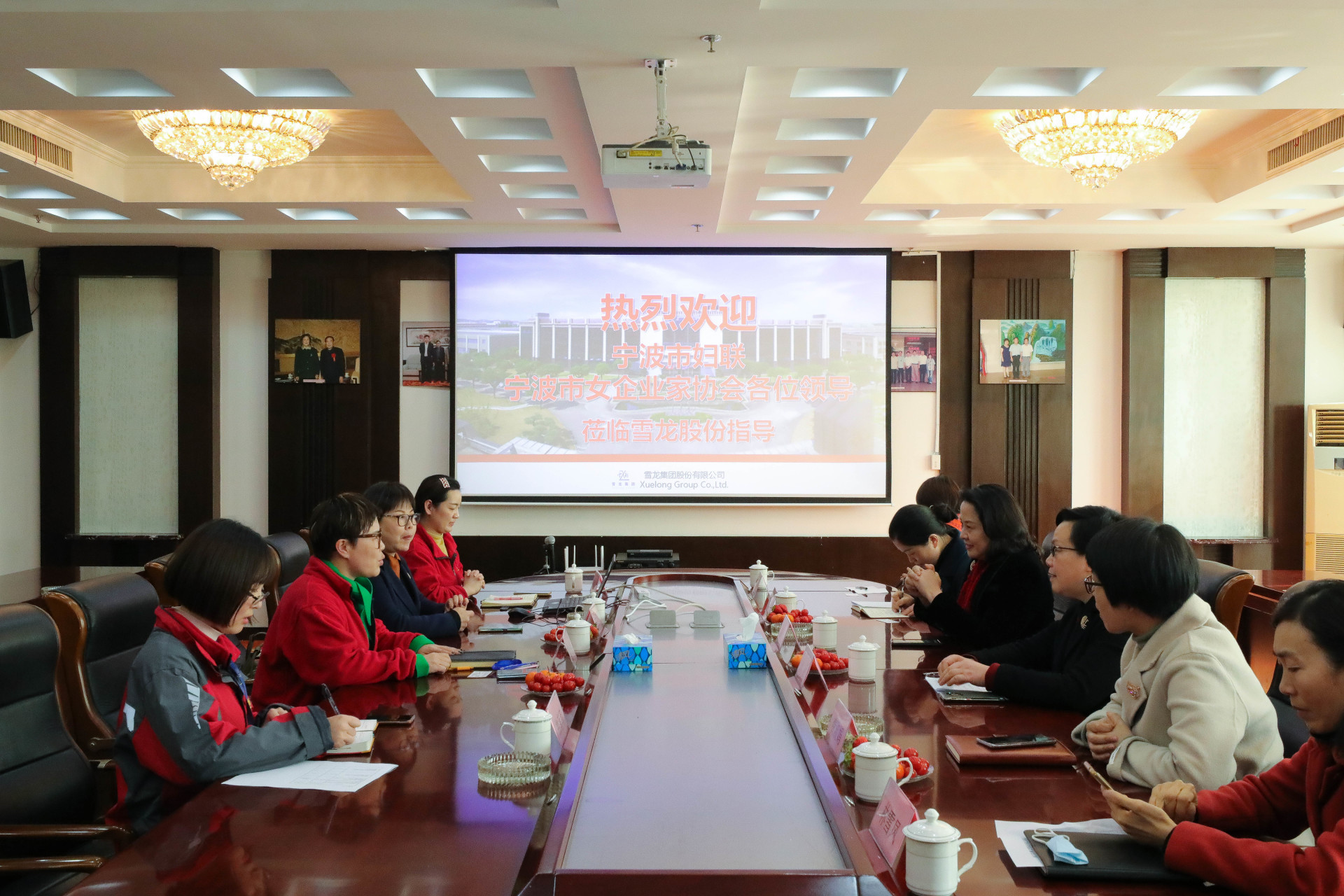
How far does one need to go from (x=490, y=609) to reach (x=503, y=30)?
2310 mm

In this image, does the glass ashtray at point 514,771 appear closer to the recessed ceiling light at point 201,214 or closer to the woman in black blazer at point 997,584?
the woman in black blazer at point 997,584

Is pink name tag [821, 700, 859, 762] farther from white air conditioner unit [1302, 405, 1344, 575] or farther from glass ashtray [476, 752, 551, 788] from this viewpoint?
white air conditioner unit [1302, 405, 1344, 575]

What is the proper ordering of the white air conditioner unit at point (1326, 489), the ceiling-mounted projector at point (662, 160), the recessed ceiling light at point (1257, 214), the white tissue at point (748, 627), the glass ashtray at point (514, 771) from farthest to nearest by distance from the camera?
the white air conditioner unit at point (1326, 489), the recessed ceiling light at point (1257, 214), the ceiling-mounted projector at point (662, 160), the white tissue at point (748, 627), the glass ashtray at point (514, 771)

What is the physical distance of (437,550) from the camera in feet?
15.5

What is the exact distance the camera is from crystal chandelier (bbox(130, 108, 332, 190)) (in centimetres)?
477

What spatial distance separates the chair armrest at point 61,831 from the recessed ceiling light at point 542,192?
444cm

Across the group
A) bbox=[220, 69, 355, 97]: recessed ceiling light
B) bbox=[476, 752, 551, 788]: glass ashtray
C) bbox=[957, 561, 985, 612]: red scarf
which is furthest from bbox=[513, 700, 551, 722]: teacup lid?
bbox=[220, 69, 355, 97]: recessed ceiling light

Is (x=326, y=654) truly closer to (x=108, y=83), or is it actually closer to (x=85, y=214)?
(x=108, y=83)

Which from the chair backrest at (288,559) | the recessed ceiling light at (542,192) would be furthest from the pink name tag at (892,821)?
the recessed ceiling light at (542,192)

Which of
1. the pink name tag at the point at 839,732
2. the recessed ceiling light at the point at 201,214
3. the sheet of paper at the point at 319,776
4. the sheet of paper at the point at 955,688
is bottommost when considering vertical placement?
the sheet of paper at the point at 955,688

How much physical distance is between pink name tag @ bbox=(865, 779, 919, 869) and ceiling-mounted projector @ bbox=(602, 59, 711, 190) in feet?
9.00

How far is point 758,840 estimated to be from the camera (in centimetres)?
163

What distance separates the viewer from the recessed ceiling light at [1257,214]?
6.19 meters

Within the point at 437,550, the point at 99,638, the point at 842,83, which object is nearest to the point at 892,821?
the point at 99,638
